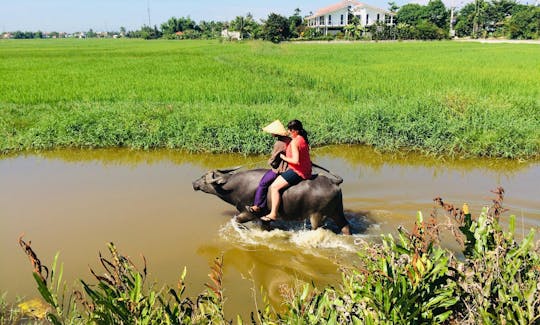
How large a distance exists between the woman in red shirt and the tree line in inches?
1647

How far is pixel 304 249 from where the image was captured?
13.7ft

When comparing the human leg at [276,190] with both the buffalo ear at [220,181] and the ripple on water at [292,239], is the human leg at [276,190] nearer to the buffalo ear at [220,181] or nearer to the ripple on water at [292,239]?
the ripple on water at [292,239]

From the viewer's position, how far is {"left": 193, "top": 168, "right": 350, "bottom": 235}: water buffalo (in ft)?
13.5

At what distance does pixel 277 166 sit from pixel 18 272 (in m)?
2.43

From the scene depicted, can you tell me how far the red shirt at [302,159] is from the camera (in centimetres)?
396

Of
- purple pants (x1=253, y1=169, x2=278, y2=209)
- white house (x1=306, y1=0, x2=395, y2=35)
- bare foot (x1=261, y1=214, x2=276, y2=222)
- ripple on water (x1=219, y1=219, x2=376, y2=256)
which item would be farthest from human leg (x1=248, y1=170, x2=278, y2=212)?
white house (x1=306, y1=0, x2=395, y2=35)

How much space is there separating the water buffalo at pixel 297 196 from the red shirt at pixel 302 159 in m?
0.11

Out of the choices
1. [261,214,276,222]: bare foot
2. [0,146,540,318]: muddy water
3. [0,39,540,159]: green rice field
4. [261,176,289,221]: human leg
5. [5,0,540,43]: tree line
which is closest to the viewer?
[0,146,540,318]: muddy water

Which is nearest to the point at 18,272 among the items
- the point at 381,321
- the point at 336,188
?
the point at 336,188

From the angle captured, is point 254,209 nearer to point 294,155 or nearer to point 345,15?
Answer: point 294,155

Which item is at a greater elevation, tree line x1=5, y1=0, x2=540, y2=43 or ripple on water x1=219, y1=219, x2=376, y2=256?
tree line x1=5, y1=0, x2=540, y2=43

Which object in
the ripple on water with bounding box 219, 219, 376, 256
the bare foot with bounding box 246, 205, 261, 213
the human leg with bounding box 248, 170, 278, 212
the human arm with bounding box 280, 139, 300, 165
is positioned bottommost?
the ripple on water with bounding box 219, 219, 376, 256

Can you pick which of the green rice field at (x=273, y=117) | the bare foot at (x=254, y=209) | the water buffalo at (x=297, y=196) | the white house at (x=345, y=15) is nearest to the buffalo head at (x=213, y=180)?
the water buffalo at (x=297, y=196)

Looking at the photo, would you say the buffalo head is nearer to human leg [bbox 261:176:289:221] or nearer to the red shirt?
human leg [bbox 261:176:289:221]
